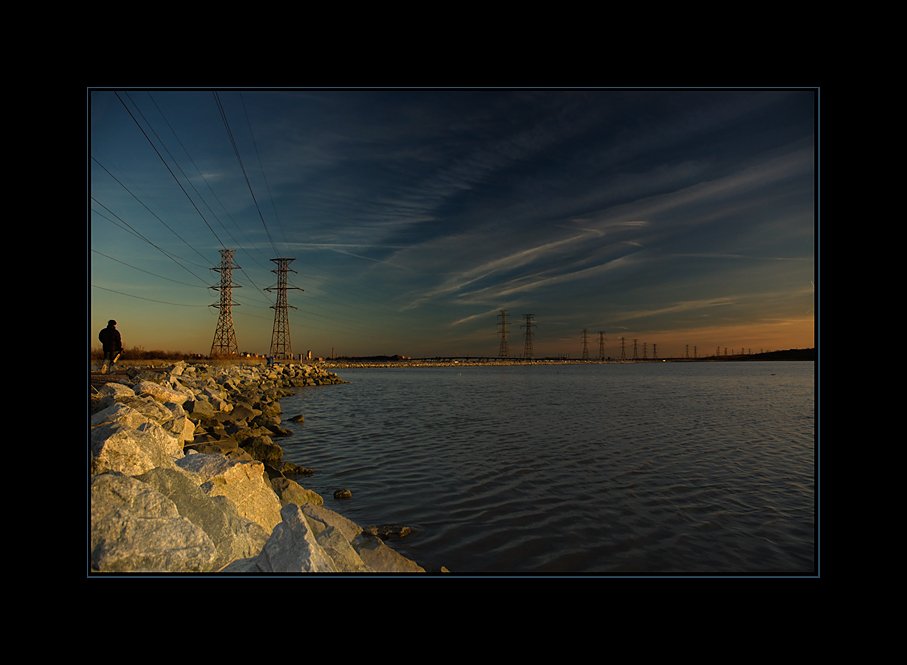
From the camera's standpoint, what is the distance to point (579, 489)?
24.6 ft

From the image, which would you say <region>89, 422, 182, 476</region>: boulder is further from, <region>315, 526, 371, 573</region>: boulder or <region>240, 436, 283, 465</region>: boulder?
<region>240, 436, 283, 465</region>: boulder

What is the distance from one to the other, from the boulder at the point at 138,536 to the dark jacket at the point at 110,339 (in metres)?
12.7

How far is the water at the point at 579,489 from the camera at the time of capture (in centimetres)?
514

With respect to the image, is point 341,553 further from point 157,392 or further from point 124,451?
point 157,392

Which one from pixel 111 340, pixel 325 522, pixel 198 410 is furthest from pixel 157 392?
pixel 325 522

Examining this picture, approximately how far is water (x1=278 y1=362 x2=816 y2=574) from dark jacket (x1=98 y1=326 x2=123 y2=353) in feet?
21.4

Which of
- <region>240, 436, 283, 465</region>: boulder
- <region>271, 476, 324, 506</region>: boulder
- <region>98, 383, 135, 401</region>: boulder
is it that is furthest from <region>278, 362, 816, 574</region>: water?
<region>98, 383, 135, 401</region>: boulder

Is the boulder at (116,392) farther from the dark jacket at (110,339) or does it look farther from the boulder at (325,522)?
the dark jacket at (110,339)

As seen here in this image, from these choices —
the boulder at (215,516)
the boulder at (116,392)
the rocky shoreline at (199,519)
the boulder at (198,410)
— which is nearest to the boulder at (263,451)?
the boulder at (198,410)

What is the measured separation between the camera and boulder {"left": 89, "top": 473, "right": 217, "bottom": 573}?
136 inches

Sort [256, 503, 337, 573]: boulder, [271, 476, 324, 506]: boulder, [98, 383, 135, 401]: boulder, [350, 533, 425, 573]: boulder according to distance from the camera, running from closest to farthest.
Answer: [256, 503, 337, 573]: boulder → [350, 533, 425, 573]: boulder → [271, 476, 324, 506]: boulder → [98, 383, 135, 401]: boulder
